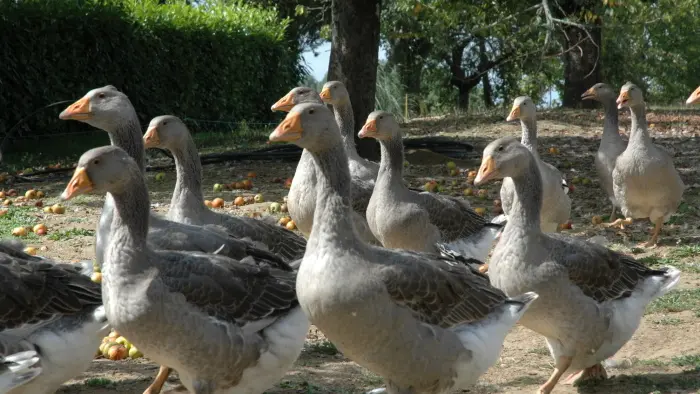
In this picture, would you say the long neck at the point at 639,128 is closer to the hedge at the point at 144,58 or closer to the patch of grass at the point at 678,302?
the patch of grass at the point at 678,302

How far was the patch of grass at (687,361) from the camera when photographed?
6.04 m

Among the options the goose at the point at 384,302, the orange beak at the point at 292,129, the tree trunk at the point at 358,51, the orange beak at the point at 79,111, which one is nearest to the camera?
the goose at the point at 384,302

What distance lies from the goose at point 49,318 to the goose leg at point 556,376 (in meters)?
2.77

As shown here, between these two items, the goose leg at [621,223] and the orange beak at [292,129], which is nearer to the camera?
the orange beak at [292,129]

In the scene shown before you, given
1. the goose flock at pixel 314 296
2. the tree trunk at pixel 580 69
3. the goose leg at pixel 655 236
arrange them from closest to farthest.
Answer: the goose flock at pixel 314 296 < the goose leg at pixel 655 236 < the tree trunk at pixel 580 69

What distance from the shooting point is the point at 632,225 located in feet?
36.7

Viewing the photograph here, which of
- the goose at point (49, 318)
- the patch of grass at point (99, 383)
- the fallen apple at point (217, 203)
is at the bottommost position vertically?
the patch of grass at point (99, 383)

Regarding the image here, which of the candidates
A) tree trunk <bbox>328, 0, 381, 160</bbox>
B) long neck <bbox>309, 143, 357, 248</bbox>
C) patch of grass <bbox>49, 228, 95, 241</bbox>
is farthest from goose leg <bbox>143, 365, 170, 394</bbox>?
tree trunk <bbox>328, 0, 381, 160</bbox>

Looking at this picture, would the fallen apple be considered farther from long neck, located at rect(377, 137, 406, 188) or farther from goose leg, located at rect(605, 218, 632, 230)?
goose leg, located at rect(605, 218, 632, 230)

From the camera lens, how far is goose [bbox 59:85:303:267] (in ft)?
20.4

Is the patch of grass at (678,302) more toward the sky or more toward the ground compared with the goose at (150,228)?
more toward the ground

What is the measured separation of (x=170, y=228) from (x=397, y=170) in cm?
258

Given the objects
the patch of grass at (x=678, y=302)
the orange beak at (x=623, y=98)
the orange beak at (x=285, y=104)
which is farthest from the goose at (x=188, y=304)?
the orange beak at (x=623, y=98)

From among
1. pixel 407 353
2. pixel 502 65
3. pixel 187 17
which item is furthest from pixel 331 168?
pixel 502 65
